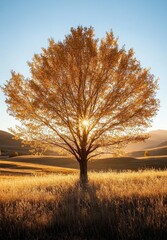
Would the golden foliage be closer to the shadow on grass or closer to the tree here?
the tree

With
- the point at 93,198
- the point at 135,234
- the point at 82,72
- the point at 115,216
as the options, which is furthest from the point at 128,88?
the point at 135,234

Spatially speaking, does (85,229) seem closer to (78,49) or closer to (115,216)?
(115,216)

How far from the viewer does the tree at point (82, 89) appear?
1418 centimetres

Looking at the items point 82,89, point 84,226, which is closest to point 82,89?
point 82,89

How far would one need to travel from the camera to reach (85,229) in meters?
6.08

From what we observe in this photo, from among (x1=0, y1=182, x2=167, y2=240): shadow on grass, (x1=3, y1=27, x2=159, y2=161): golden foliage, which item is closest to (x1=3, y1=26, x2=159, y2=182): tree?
(x1=3, y1=27, x2=159, y2=161): golden foliage

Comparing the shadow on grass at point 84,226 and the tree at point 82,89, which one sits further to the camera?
the tree at point 82,89

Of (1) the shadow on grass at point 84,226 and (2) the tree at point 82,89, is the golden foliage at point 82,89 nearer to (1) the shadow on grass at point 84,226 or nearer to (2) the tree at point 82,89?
(2) the tree at point 82,89

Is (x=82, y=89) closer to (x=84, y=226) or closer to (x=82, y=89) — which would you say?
(x=82, y=89)

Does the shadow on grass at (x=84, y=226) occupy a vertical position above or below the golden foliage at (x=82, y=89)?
below

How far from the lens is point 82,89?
1448 centimetres

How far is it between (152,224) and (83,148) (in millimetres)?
10018

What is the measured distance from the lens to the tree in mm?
14180

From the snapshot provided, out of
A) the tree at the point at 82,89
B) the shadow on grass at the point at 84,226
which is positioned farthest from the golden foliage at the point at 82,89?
the shadow on grass at the point at 84,226
